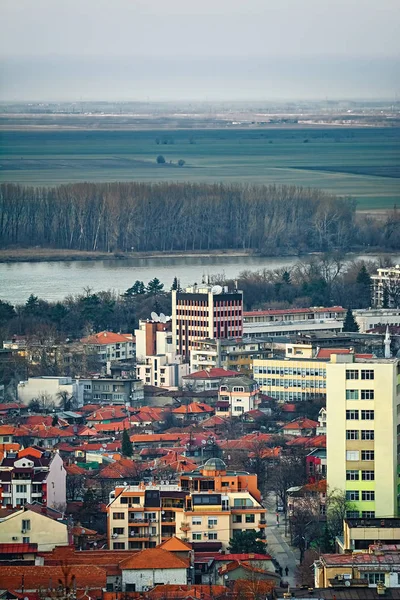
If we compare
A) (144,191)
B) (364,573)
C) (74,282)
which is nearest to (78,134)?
(144,191)

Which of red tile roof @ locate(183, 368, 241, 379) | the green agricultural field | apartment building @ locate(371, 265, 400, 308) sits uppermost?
the green agricultural field

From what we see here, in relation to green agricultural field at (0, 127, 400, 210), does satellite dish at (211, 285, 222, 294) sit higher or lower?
lower

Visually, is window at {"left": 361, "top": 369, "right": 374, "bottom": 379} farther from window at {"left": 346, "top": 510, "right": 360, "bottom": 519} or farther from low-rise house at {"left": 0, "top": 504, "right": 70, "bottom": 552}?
low-rise house at {"left": 0, "top": 504, "right": 70, "bottom": 552}

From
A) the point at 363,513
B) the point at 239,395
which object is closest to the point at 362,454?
the point at 363,513

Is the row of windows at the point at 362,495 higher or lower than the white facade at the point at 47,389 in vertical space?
lower

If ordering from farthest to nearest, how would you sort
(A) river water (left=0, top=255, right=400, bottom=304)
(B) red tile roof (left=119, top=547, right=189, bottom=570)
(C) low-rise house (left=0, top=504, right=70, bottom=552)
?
(A) river water (left=0, top=255, right=400, bottom=304)
(C) low-rise house (left=0, top=504, right=70, bottom=552)
(B) red tile roof (left=119, top=547, right=189, bottom=570)

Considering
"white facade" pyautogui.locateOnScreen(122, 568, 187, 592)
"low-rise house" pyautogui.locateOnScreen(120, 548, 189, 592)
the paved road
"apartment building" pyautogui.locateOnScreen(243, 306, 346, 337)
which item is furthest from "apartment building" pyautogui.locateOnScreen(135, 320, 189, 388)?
"white facade" pyautogui.locateOnScreen(122, 568, 187, 592)

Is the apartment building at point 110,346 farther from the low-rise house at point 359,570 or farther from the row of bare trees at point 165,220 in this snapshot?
the row of bare trees at point 165,220

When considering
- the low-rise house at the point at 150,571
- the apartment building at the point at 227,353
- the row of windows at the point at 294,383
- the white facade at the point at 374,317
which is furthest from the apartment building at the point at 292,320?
the low-rise house at the point at 150,571

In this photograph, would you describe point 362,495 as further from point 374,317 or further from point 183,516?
point 374,317
